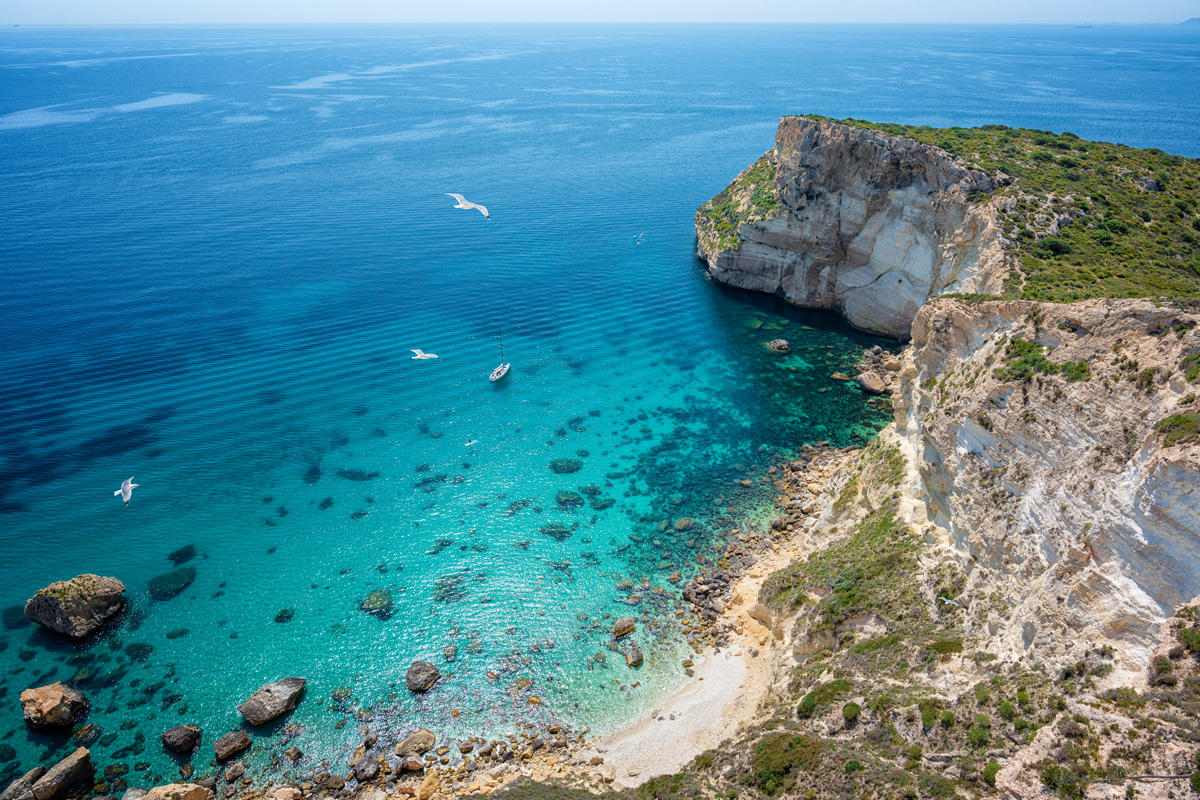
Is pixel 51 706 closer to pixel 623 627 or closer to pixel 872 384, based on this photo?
pixel 623 627

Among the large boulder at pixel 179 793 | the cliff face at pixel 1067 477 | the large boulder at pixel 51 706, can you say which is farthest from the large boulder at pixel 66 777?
the cliff face at pixel 1067 477

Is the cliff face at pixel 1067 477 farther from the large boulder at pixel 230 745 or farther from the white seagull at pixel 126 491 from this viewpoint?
the white seagull at pixel 126 491

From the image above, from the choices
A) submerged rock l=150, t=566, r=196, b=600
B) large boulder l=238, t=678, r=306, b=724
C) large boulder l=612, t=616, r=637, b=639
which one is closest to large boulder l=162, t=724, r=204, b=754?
large boulder l=238, t=678, r=306, b=724

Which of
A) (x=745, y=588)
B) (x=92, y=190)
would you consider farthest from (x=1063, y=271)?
(x=92, y=190)

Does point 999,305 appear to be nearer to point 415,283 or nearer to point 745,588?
point 745,588

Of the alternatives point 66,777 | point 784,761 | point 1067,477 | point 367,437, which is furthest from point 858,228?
point 66,777

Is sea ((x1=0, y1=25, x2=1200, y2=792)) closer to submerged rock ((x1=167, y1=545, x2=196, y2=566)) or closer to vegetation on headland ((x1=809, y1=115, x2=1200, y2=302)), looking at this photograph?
submerged rock ((x1=167, y1=545, x2=196, y2=566))
